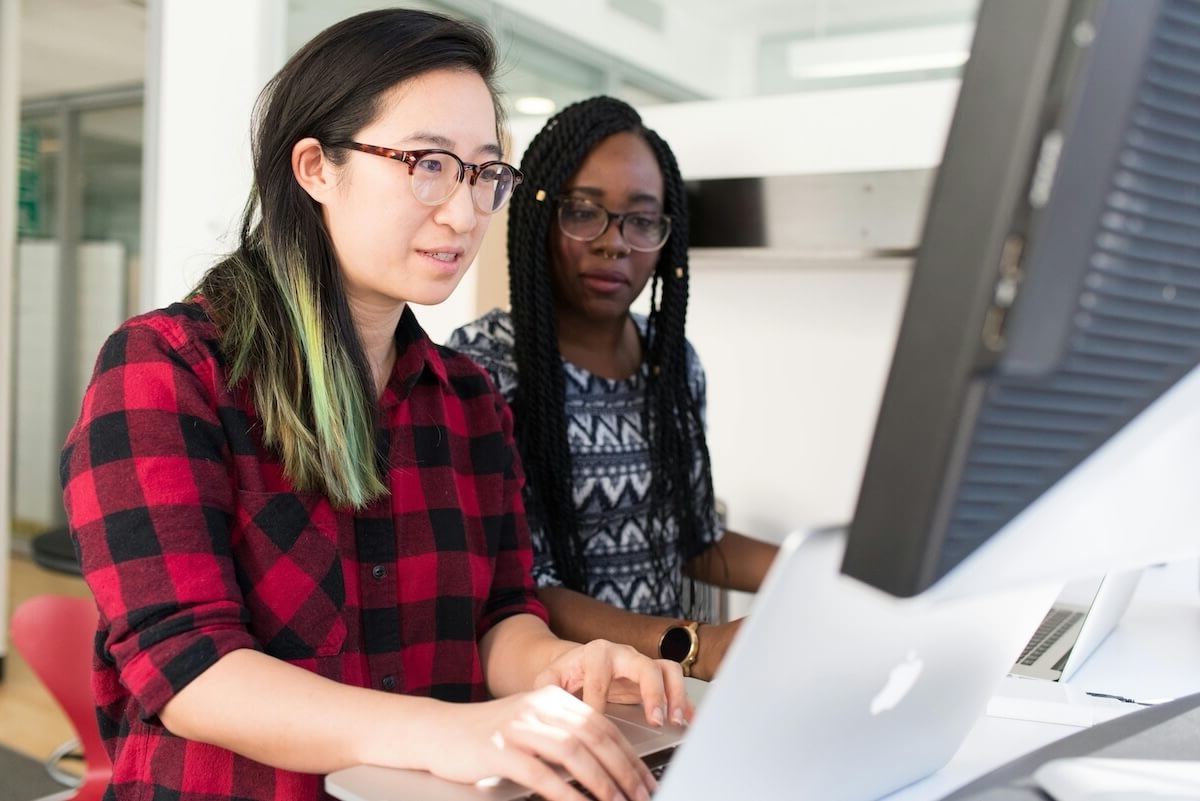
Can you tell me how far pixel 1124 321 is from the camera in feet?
1.26

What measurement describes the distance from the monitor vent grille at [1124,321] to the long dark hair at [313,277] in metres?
0.74

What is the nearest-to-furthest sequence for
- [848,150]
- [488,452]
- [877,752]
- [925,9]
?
1. [877,752]
2. [488,452]
3. [848,150]
4. [925,9]

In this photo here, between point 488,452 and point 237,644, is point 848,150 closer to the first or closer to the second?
point 488,452

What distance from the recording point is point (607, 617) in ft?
4.32

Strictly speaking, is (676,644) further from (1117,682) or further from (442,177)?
(442,177)

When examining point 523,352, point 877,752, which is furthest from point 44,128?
point 877,752

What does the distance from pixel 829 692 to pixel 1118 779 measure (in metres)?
0.24

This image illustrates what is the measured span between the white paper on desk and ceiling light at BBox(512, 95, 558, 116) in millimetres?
2159

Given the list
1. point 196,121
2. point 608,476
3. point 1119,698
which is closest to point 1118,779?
point 1119,698

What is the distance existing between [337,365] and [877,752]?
0.63 metres

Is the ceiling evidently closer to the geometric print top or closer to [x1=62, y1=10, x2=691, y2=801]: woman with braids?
the geometric print top

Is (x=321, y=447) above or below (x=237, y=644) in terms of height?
above

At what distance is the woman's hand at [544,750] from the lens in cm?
67

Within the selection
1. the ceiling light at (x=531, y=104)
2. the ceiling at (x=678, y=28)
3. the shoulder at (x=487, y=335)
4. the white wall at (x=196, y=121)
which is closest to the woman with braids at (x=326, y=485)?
the shoulder at (x=487, y=335)
